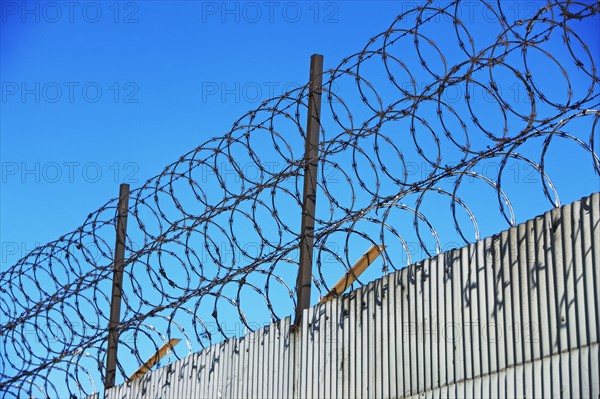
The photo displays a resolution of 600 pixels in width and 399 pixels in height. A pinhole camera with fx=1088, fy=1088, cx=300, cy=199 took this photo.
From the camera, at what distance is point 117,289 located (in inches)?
458

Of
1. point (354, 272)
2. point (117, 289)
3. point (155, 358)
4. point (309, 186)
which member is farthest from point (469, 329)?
point (117, 289)

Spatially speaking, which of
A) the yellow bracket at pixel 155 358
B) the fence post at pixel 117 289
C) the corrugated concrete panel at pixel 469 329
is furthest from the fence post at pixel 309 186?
the fence post at pixel 117 289

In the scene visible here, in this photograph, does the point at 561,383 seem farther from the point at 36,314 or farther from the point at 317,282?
the point at 36,314

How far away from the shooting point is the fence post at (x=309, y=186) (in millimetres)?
8500

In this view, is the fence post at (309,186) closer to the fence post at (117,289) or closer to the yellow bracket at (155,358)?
the yellow bracket at (155,358)

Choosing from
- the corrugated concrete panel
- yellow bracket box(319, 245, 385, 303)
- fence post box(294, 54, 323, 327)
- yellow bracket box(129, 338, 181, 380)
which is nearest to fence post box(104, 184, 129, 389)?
yellow bracket box(129, 338, 181, 380)

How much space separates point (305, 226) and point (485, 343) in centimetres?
251

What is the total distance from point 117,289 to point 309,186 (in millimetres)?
3744

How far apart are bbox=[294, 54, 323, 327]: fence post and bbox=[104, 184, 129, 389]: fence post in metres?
3.09

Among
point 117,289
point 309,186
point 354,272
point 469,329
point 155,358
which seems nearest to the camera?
point 469,329

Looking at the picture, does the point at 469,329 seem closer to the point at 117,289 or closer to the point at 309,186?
the point at 309,186

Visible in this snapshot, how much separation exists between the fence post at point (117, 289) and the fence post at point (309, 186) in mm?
3086

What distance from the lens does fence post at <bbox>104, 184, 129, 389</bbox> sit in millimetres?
11242

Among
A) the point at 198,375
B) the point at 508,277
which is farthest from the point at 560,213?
the point at 198,375
